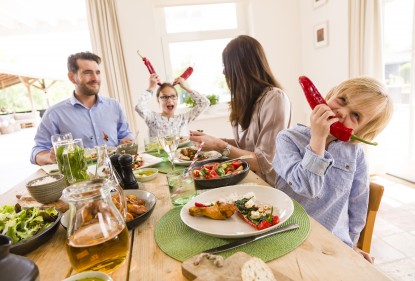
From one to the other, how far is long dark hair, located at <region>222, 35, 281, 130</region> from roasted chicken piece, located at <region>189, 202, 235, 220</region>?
984mm

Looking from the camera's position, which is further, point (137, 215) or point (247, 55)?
point (247, 55)

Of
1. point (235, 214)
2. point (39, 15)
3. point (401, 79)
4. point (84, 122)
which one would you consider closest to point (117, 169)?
point (235, 214)

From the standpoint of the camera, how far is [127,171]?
1.11 metres

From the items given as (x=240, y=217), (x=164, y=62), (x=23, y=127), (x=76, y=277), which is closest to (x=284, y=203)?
(x=240, y=217)

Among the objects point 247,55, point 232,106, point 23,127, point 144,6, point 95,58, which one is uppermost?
point 144,6

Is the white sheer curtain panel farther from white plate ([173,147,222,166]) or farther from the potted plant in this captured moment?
white plate ([173,147,222,166])

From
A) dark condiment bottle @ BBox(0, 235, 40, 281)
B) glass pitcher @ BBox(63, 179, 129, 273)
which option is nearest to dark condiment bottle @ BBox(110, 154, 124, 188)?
glass pitcher @ BBox(63, 179, 129, 273)

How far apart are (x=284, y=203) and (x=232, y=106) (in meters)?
1.04

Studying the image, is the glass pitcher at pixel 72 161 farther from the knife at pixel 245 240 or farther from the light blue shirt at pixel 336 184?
the light blue shirt at pixel 336 184

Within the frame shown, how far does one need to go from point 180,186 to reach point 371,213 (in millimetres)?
771

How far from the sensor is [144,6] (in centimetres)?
362

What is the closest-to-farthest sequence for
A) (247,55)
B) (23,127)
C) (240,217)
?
1. (240,217)
2. (247,55)
3. (23,127)

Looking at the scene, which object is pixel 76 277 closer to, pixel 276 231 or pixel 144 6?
pixel 276 231

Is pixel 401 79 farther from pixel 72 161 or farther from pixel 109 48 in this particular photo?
pixel 109 48
